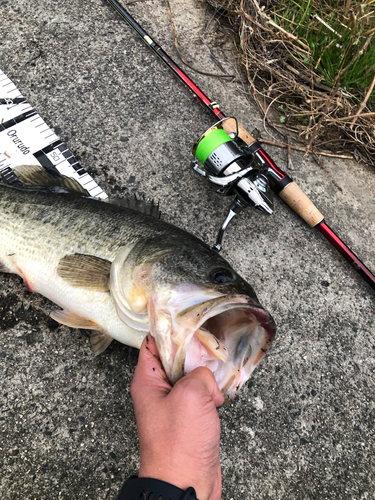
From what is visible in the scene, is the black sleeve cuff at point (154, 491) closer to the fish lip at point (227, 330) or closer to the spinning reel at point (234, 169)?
the fish lip at point (227, 330)

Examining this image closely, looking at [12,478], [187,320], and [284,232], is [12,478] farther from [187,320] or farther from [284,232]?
[284,232]

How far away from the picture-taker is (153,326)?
63.9 inches

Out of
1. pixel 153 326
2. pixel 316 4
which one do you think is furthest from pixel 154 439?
pixel 316 4

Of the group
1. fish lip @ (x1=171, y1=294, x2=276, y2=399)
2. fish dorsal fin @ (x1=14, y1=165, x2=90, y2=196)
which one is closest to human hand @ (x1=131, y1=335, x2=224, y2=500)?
fish lip @ (x1=171, y1=294, x2=276, y2=399)

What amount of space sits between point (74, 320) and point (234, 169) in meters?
1.45

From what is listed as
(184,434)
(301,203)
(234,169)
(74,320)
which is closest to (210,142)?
(234,169)

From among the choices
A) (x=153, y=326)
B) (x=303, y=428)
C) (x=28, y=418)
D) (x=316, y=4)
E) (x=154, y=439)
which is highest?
(x=316, y=4)

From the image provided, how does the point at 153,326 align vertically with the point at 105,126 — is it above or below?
below

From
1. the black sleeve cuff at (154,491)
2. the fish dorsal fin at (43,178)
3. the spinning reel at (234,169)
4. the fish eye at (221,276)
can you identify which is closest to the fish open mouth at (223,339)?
the fish eye at (221,276)

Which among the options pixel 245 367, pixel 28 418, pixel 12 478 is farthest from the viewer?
pixel 28 418

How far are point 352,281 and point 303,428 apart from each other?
120 centimetres

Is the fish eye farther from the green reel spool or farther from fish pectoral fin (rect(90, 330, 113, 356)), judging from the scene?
the green reel spool

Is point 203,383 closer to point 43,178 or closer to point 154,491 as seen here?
point 154,491

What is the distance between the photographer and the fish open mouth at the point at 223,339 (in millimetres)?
1466
